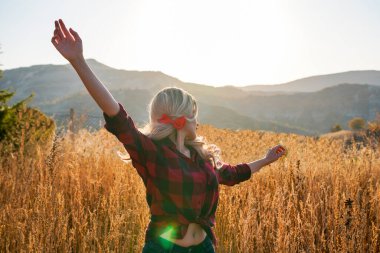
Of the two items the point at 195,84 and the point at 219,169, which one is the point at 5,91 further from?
the point at 195,84

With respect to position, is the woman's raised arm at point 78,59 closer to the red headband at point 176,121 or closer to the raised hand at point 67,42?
the raised hand at point 67,42

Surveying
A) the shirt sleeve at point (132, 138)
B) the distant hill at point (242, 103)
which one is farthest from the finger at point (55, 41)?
the distant hill at point (242, 103)

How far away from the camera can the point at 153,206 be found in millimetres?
1850

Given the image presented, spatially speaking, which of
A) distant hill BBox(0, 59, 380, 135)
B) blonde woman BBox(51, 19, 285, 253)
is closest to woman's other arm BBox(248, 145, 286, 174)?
blonde woman BBox(51, 19, 285, 253)

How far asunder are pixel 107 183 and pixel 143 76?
15114cm

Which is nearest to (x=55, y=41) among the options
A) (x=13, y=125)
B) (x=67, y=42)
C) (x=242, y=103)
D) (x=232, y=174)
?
(x=67, y=42)

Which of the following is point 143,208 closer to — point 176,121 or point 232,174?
point 232,174

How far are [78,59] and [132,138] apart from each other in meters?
0.41

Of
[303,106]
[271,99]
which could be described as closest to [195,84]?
[271,99]

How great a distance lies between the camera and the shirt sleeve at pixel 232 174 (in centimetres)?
231

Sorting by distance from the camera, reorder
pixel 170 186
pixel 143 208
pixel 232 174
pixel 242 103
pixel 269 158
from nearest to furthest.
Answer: pixel 170 186 → pixel 232 174 → pixel 269 158 → pixel 143 208 → pixel 242 103

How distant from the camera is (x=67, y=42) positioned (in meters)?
1.62

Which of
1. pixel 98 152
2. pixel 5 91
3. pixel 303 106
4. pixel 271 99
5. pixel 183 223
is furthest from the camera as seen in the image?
pixel 271 99

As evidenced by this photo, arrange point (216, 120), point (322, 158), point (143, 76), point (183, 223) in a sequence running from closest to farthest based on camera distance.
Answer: point (183, 223) < point (322, 158) < point (216, 120) < point (143, 76)
